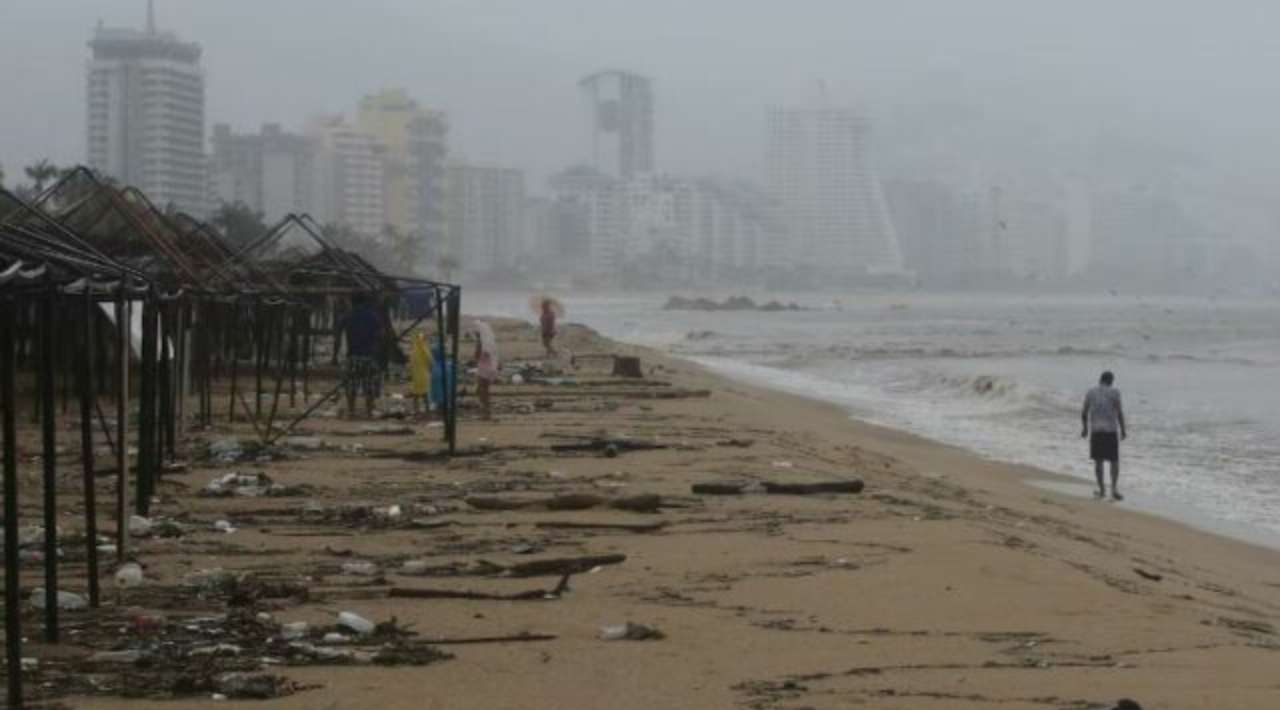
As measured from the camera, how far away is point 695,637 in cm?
825

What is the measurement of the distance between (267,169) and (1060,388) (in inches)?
5648

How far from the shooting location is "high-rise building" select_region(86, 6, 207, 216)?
492 ft

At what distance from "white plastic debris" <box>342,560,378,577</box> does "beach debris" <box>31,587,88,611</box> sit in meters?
1.58

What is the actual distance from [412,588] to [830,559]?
2.81 m

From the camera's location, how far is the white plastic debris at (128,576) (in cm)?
929

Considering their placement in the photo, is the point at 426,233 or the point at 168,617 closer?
the point at 168,617

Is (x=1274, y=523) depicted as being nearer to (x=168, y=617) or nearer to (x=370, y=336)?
(x=370, y=336)

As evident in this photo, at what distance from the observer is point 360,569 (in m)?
9.91


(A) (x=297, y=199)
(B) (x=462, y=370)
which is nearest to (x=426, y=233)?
(A) (x=297, y=199)

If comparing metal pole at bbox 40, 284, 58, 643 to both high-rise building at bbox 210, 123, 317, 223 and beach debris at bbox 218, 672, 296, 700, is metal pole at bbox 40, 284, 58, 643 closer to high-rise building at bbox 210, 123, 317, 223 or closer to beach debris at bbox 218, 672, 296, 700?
beach debris at bbox 218, 672, 296, 700

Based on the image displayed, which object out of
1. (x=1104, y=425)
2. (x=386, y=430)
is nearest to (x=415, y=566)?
(x=386, y=430)

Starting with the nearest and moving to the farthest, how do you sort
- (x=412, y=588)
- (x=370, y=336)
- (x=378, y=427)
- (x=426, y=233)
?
(x=412, y=588), (x=378, y=427), (x=370, y=336), (x=426, y=233)

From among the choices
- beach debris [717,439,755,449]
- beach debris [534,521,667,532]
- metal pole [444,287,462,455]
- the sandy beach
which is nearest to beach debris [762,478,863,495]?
the sandy beach

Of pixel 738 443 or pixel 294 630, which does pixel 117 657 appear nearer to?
pixel 294 630
